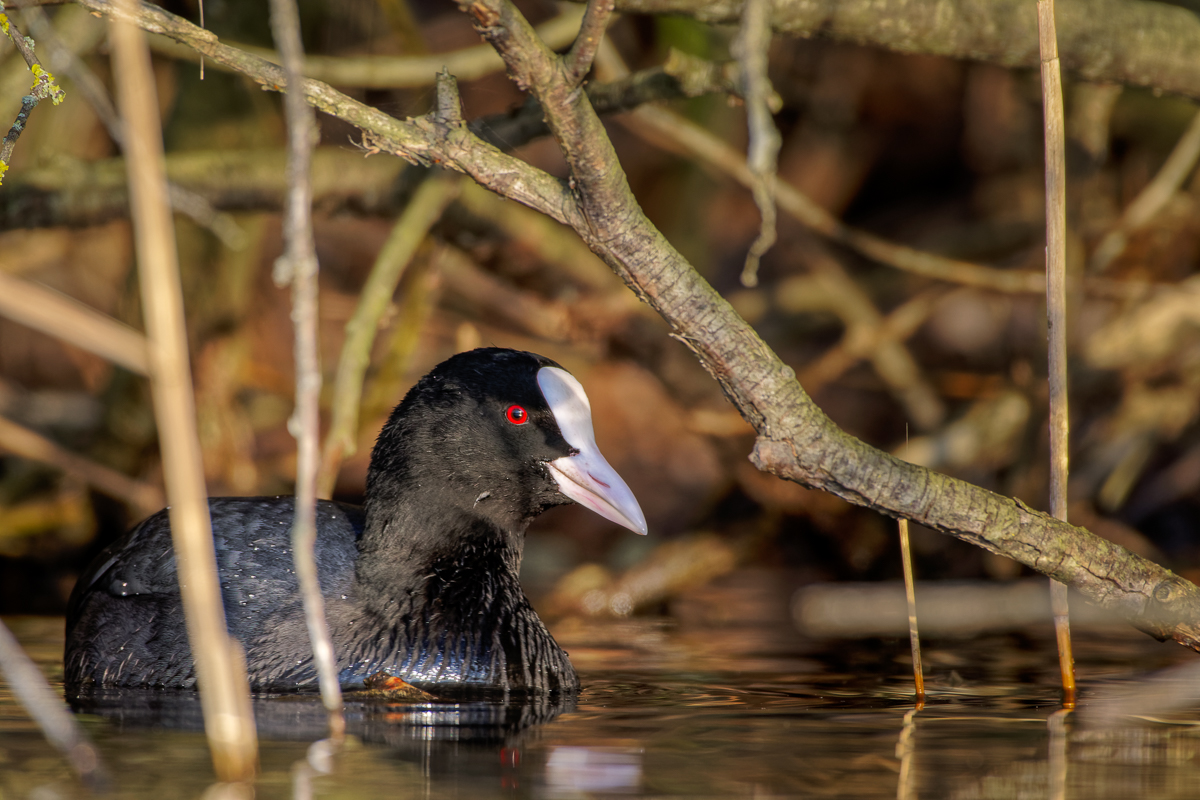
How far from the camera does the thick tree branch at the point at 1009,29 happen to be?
12.2ft

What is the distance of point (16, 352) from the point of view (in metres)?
7.67

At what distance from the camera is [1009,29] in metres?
3.93

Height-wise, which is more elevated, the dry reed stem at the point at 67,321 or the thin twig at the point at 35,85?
the thin twig at the point at 35,85

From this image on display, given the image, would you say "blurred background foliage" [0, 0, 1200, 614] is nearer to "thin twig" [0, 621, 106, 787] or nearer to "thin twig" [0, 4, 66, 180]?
"thin twig" [0, 4, 66, 180]

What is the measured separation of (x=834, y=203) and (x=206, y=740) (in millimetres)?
7244

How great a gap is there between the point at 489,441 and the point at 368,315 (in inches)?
31.9

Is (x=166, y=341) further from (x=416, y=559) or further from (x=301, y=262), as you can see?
(x=416, y=559)

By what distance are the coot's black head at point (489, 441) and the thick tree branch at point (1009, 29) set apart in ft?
3.46

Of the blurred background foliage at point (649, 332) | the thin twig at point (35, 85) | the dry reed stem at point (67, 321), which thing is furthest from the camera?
the blurred background foliage at point (649, 332)

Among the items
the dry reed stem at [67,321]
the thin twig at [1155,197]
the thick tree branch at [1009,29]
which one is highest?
the thin twig at [1155,197]

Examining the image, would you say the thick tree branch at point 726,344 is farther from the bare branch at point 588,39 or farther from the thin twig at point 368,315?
the thin twig at point 368,315

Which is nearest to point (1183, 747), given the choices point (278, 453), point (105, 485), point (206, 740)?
point (206, 740)

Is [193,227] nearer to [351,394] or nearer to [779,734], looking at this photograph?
[351,394]

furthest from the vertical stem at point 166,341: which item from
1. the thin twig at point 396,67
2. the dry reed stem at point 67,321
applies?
the thin twig at point 396,67
